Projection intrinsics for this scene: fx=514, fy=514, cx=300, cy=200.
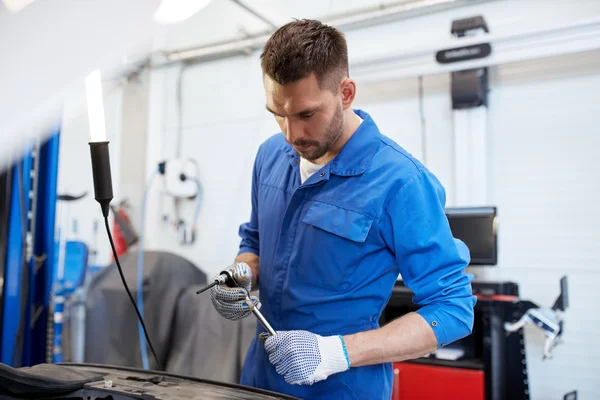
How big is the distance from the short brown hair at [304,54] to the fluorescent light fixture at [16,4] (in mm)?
728

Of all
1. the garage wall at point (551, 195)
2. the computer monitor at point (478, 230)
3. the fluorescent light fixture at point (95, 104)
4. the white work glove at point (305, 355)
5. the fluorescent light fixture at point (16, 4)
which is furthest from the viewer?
the garage wall at point (551, 195)

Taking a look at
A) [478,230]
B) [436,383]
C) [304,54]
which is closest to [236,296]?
[304,54]

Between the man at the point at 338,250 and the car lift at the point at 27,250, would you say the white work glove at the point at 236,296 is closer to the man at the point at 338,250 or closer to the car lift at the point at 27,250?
the man at the point at 338,250

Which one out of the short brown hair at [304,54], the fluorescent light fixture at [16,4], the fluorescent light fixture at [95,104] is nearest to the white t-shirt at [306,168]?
the short brown hair at [304,54]

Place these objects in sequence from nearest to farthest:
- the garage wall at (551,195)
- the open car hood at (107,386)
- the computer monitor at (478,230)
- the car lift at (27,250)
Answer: the open car hood at (107,386)
the car lift at (27,250)
the computer monitor at (478,230)
the garage wall at (551,195)

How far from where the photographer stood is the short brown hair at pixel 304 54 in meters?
1.08

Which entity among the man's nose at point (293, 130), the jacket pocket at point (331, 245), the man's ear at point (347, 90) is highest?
the man's ear at point (347, 90)

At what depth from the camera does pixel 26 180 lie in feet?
6.41

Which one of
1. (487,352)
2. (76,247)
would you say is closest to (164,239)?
(76,247)

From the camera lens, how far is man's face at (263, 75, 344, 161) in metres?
1.10

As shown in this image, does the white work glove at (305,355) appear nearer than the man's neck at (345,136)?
Yes

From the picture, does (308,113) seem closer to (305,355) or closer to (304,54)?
(304,54)

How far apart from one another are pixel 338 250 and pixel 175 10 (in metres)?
0.78

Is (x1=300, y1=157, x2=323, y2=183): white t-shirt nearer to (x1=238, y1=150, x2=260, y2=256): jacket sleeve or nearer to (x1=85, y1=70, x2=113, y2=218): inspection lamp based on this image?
(x1=238, y1=150, x2=260, y2=256): jacket sleeve
